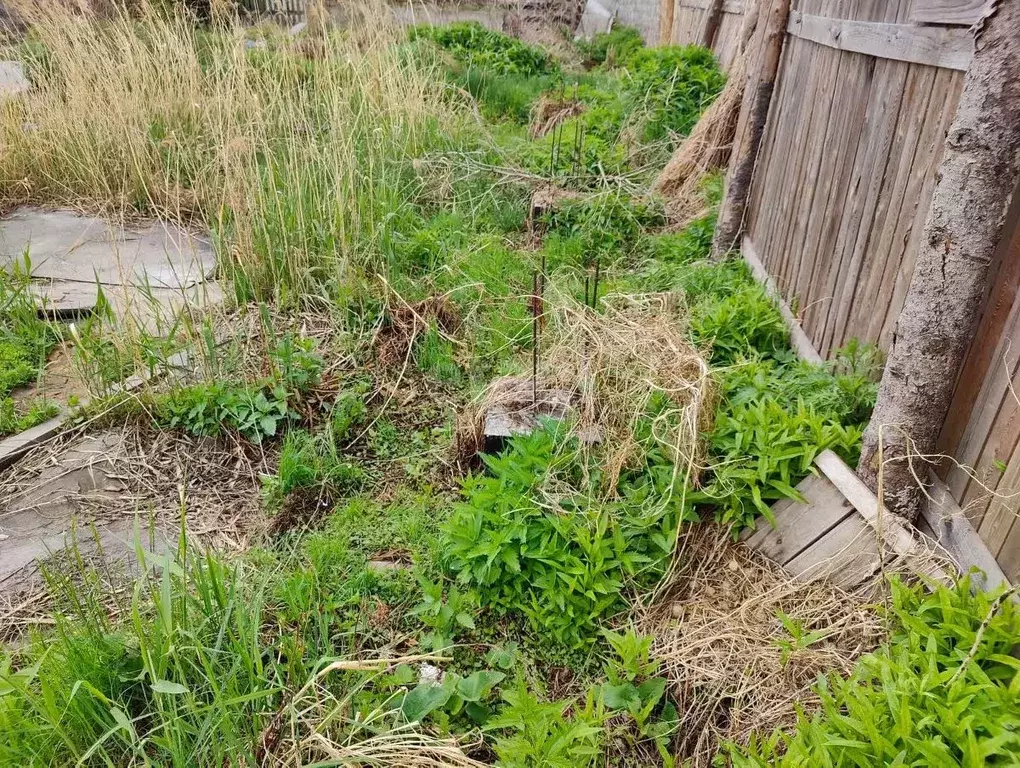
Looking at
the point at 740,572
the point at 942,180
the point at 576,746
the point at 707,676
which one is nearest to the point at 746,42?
the point at 942,180

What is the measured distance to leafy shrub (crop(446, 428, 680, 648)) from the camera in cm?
218

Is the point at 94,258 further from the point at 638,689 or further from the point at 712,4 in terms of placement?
the point at 712,4

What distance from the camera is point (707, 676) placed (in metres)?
2.00

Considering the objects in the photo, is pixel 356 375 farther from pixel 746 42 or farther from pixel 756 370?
pixel 746 42

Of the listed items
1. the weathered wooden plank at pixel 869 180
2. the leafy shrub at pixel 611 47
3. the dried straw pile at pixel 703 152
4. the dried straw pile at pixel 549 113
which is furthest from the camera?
the leafy shrub at pixel 611 47

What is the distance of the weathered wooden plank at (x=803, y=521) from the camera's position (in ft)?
6.98

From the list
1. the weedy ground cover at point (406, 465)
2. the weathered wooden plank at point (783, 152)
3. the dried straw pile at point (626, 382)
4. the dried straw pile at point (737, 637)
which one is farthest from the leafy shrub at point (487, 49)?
the dried straw pile at point (737, 637)

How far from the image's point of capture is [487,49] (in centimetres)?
983

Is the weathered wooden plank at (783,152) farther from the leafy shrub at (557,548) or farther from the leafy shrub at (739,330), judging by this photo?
the leafy shrub at (557,548)

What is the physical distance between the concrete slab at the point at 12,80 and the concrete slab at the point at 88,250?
119 cm

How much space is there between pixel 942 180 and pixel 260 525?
264 centimetres

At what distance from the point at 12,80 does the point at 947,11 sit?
26.0ft

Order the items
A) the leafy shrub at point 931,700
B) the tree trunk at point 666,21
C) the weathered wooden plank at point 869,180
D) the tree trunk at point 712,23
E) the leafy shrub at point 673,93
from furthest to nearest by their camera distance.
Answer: the tree trunk at point 666,21 < the tree trunk at point 712,23 < the leafy shrub at point 673,93 < the weathered wooden plank at point 869,180 < the leafy shrub at point 931,700

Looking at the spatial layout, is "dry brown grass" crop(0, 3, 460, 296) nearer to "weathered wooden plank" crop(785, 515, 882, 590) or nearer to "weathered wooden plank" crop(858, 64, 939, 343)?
"weathered wooden plank" crop(858, 64, 939, 343)
